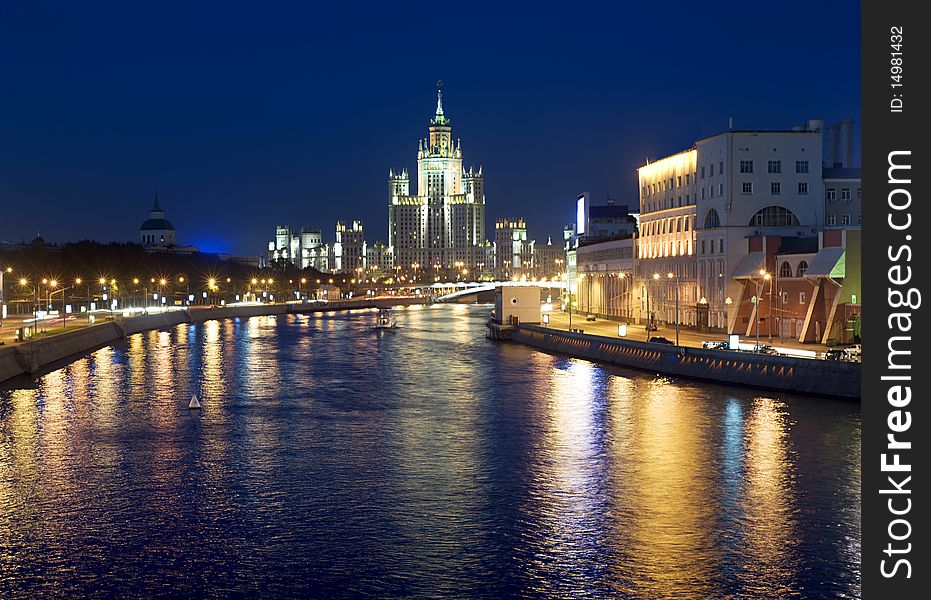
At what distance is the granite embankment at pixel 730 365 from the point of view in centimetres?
4944

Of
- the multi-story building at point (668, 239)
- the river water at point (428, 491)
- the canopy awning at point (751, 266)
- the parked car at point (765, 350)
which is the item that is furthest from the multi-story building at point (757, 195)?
the river water at point (428, 491)

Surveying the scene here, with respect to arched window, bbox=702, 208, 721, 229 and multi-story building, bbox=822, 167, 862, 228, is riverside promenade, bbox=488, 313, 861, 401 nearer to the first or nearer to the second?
arched window, bbox=702, 208, 721, 229

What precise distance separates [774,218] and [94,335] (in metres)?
59.0

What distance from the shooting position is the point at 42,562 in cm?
2533

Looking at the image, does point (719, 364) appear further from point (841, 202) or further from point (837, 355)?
point (841, 202)

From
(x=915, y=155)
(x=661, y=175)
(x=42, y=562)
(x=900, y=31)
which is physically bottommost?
(x=42, y=562)

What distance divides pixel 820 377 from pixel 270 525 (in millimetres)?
32157

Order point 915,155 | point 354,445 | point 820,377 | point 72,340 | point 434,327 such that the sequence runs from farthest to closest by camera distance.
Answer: point 434,327 < point 72,340 < point 820,377 < point 354,445 < point 915,155

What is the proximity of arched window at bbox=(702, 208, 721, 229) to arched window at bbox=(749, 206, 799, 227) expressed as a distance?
301 centimetres

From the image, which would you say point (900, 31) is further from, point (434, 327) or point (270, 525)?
point (434, 327)

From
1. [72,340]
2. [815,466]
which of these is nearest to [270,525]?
[815,466]

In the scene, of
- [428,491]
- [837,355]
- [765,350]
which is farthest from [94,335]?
[428,491]

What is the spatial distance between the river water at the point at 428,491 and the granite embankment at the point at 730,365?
112cm

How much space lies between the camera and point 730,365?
56969 millimetres
